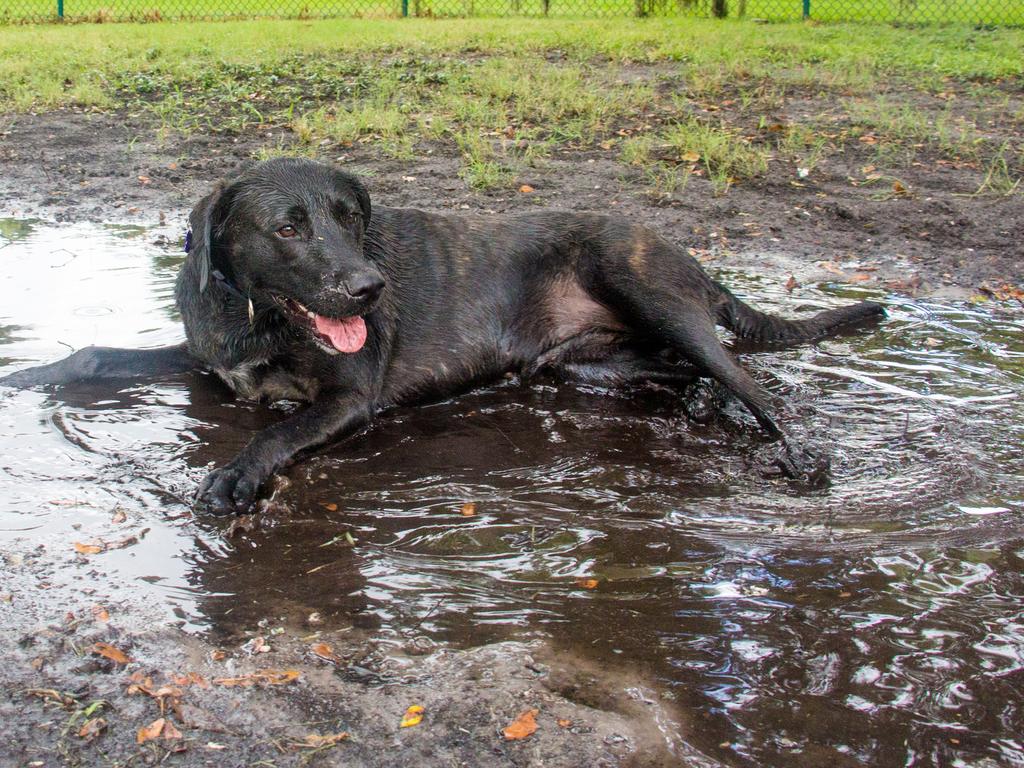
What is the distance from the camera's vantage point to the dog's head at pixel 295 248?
14.6ft

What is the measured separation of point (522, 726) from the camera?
265 centimetres

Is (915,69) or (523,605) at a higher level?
(915,69)

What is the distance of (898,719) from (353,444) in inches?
106

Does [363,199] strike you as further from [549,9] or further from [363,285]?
[549,9]

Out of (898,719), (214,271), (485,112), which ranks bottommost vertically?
(898,719)

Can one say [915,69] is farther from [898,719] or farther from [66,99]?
[898,719]

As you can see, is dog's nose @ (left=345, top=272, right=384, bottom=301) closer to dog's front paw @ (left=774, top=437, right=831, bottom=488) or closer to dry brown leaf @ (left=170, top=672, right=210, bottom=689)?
dog's front paw @ (left=774, top=437, right=831, bottom=488)

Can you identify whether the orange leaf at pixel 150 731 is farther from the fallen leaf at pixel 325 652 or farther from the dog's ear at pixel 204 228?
the dog's ear at pixel 204 228

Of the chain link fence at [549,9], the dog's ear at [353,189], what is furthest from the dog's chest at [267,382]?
the chain link fence at [549,9]

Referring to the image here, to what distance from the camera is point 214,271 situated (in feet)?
15.7

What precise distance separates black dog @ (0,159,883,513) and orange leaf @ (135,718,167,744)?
4.39 ft

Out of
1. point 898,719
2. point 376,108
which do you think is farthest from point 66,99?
point 898,719

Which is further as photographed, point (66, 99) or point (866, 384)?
point (66, 99)

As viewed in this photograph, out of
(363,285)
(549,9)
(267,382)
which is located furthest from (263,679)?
(549,9)
